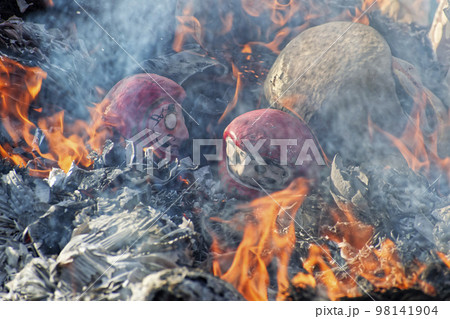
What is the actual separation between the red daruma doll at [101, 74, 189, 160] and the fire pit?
17mm

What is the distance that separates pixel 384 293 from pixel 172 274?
1.28 meters

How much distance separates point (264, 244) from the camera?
3.11 metres

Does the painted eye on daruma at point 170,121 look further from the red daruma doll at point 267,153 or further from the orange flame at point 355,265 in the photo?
the orange flame at point 355,265

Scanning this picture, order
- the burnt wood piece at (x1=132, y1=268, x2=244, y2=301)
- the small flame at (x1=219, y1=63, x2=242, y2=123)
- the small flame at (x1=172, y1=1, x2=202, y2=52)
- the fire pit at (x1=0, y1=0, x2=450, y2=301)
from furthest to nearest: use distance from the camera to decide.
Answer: the small flame at (x1=172, y1=1, x2=202, y2=52)
the small flame at (x1=219, y1=63, x2=242, y2=123)
the fire pit at (x1=0, y1=0, x2=450, y2=301)
the burnt wood piece at (x1=132, y1=268, x2=244, y2=301)

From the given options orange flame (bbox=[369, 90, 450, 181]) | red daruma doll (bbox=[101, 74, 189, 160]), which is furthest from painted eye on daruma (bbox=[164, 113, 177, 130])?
orange flame (bbox=[369, 90, 450, 181])

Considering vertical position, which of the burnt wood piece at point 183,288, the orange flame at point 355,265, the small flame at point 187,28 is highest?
the small flame at point 187,28

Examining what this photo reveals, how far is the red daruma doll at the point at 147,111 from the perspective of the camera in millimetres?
3979

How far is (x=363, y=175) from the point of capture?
3.36m

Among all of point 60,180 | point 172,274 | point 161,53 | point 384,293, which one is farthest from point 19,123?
point 384,293

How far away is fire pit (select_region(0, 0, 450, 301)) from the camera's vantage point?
104 inches

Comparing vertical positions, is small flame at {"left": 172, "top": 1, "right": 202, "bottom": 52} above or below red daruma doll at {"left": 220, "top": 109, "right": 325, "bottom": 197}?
above
